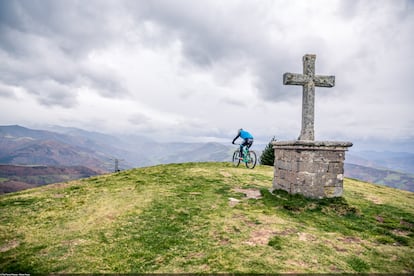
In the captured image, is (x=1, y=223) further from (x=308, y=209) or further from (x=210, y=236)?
(x=308, y=209)

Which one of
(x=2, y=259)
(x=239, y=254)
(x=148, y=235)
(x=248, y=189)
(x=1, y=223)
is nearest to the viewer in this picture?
(x=239, y=254)

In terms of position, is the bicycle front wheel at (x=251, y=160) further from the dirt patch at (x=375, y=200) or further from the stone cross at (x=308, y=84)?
the dirt patch at (x=375, y=200)

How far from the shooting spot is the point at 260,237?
6.25m

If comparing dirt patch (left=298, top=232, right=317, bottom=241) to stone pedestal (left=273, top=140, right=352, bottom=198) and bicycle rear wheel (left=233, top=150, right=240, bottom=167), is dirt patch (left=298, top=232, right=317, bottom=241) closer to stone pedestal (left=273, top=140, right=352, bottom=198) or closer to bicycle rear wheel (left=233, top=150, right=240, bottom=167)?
stone pedestal (left=273, top=140, right=352, bottom=198)

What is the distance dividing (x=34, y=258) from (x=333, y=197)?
10.3 meters

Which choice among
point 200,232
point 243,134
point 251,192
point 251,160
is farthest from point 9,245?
point 251,160

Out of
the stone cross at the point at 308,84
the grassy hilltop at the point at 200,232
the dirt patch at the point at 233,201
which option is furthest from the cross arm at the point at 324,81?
the dirt patch at the point at 233,201

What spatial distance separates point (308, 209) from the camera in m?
8.92

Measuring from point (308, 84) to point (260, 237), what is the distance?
835cm

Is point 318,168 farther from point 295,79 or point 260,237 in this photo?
point 260,237

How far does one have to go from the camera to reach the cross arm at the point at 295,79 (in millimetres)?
11456

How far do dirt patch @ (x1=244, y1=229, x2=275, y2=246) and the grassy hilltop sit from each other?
26 millimetres

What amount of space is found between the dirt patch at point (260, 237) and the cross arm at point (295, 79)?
762cm

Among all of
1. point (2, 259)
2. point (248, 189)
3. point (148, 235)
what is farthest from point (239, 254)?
point (248, 189)
